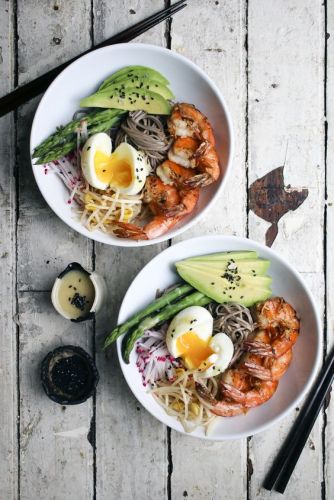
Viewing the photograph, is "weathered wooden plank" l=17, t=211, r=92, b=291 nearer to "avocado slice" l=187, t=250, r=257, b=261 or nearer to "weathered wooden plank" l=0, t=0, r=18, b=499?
"weathered wooden plank" l=0, t=0, r=18, b=499

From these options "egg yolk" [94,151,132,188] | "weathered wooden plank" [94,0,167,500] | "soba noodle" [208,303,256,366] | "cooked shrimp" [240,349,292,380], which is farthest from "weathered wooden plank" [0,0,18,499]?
"cooked shrimp" [240,349,292,380]

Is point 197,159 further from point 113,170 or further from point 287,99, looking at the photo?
point 287,99

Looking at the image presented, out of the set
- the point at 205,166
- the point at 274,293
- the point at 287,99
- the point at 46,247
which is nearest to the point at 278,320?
the point at 274,293

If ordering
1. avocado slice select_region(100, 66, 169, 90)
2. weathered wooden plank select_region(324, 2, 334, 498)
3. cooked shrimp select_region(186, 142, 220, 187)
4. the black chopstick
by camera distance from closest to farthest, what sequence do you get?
cooked shrimp select_region(186, 142, 220, 187)
avocado slice select_region(100, 66, 169, 90)
the black chopstick
weathered wooden plank select_region(324, 2, 334, 498)

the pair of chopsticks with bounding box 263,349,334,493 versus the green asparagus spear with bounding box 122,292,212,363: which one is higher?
the green asparagus spear with bounding box 122,292,212,363

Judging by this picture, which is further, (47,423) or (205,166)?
(47,423)

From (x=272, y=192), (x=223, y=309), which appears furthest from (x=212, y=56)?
(x=223, y=309)

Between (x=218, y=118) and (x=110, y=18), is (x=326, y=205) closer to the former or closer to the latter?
(x=218, y=118)
